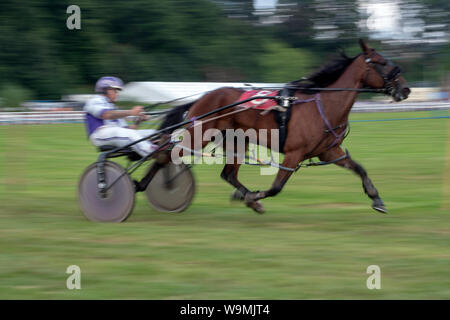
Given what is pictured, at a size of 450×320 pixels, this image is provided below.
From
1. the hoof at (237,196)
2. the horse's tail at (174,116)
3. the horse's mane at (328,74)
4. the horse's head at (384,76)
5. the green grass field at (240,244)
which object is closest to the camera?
the green grass field at (240,244)

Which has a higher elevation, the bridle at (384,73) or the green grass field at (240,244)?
the bridle at (384,73)

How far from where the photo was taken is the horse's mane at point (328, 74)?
7215 mm

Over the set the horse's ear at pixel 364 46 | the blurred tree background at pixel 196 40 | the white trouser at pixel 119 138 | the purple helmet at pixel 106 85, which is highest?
the blurred tree background at pixel 196 40

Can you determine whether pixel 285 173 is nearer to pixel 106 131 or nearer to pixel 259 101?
pixel 259 101

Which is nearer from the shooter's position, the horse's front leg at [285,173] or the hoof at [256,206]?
the horse's front leg at [285,173]

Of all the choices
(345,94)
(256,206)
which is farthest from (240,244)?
(345,94)

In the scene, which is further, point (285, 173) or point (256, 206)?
point (256, 206)

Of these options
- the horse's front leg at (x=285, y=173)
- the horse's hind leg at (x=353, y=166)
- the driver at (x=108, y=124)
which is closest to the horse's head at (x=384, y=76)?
the horse's hind leg at (x=353, y=166)

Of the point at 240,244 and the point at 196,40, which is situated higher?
the point at 196,40

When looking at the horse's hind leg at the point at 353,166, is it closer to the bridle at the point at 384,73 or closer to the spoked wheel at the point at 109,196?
the bridle at the point at 384,73

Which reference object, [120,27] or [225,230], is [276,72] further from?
[225,230]

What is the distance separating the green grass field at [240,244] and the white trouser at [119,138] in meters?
0.78

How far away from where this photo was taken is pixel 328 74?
723 centimetres

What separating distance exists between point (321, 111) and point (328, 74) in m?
0.53
